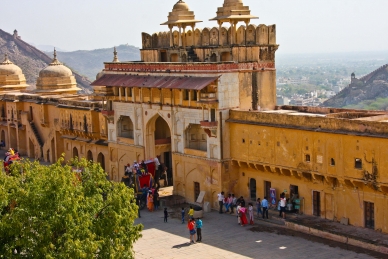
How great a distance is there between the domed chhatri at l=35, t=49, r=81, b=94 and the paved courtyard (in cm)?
2265

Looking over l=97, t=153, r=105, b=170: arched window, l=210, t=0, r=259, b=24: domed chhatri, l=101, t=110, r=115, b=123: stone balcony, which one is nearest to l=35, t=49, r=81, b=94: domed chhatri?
l=97, t=153, r=105, b=170: arched window

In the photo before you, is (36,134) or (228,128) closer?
(228,128)

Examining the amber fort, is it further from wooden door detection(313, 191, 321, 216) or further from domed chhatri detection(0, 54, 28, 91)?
domed chhatri detection(0, 54, 28, 91)

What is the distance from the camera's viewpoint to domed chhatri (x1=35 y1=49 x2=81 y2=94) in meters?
48.0

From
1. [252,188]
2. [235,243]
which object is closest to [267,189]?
[252,188]

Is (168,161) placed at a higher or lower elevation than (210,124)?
lower

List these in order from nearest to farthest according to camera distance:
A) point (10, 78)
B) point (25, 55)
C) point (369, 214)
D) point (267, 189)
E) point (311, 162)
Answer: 1. point (369, 214)
2. point (311, 162)
3. point (267, 189)
4. point (10, 78)
5. point (25, 55)

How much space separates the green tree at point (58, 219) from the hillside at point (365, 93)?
81.9m

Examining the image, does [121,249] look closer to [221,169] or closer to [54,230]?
→ [54,230]

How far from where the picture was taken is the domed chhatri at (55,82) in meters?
48.0

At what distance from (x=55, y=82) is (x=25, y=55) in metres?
65.9

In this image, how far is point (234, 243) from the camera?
2425cm

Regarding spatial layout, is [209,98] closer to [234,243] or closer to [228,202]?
[228,202]

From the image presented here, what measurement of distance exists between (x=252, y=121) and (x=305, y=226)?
5.03 metres
